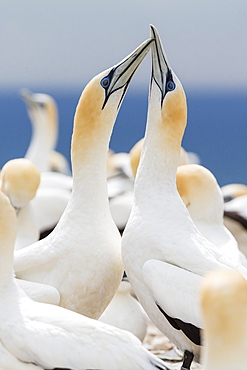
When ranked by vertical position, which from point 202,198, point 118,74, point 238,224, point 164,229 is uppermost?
point 118,74

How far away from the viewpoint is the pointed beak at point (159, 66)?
12.8 ft

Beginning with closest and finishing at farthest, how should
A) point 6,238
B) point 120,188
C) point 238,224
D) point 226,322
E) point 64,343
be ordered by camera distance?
point 226,322
point 64,343
point 6,238
point 238,224
point 120,188

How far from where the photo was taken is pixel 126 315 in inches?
197

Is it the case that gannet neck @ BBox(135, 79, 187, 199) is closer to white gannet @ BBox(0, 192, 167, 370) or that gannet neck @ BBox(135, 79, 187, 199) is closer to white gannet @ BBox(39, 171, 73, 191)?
white gannet @ BBox(0, 192, 167, 370)

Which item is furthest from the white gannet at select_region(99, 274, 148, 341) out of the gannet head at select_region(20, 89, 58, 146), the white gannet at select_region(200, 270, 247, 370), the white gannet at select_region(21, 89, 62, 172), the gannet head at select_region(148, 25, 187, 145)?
the gannet head at select_region(20, 89, 58, 146)

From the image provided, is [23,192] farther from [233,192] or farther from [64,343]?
[233,192]

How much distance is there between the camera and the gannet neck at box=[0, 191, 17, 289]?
333cm

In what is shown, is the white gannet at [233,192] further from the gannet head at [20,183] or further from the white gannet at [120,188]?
the gannet head at [20,183]

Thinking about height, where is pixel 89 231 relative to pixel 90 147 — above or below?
below

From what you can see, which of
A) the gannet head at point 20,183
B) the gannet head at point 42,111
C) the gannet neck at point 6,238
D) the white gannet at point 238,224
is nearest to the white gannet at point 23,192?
the gannet head at point 20,183

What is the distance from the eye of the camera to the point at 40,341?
306 centimetres

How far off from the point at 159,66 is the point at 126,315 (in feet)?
5.47

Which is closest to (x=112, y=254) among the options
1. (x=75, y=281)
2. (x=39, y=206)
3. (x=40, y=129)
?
(x=75, y=281)

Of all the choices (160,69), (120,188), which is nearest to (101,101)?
(160,69)
